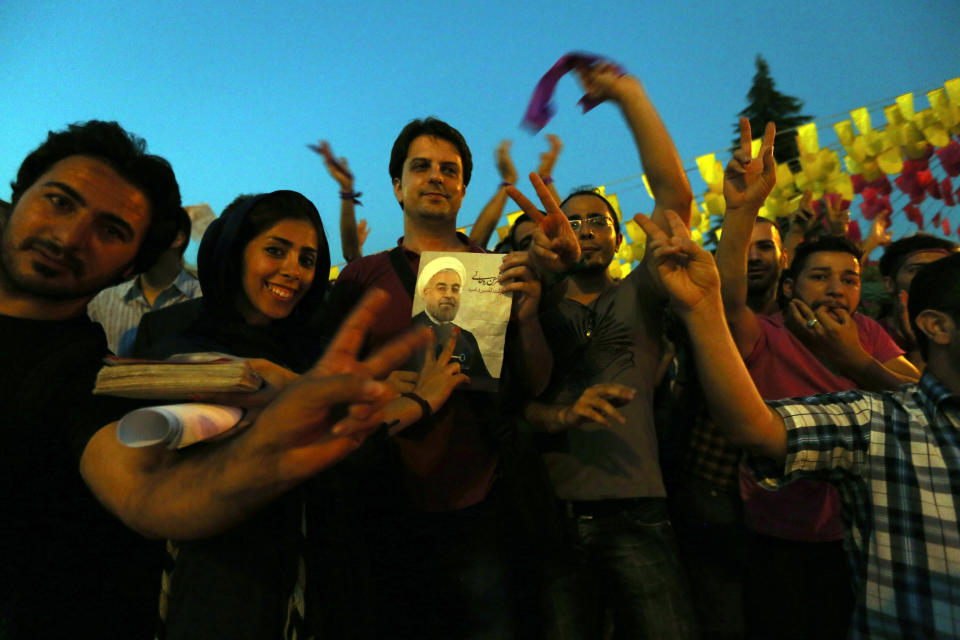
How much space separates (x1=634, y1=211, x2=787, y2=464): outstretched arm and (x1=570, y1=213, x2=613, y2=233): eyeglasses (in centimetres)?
97

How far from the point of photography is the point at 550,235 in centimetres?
181

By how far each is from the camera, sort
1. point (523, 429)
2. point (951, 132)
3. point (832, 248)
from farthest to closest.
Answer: point (951, 132) < point (832, 248) < point (523, 429)

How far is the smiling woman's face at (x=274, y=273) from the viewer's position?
1706mm

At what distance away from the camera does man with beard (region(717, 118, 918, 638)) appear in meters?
2.08

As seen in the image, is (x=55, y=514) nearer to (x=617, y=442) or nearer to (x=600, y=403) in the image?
(x=600, y=403)

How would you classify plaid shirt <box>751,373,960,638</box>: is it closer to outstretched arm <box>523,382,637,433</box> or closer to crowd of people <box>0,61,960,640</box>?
crowd of people <box>0,61,960,640</box>

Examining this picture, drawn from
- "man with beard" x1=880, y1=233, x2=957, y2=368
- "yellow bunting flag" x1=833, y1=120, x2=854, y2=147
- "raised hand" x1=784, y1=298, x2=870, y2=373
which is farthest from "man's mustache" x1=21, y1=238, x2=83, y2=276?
"yellow bunting flag" x1=833, y1=120, x2=854, y2=147

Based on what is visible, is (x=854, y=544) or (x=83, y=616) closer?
(x=83, y=616)

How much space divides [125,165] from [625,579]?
2.21 m

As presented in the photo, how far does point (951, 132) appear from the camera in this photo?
5.30 metres

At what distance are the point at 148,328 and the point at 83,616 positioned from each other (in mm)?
1475

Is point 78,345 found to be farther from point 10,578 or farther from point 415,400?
point 415,400

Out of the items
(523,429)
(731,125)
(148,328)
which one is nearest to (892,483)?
(523,429)

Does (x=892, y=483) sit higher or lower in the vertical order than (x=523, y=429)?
lower
